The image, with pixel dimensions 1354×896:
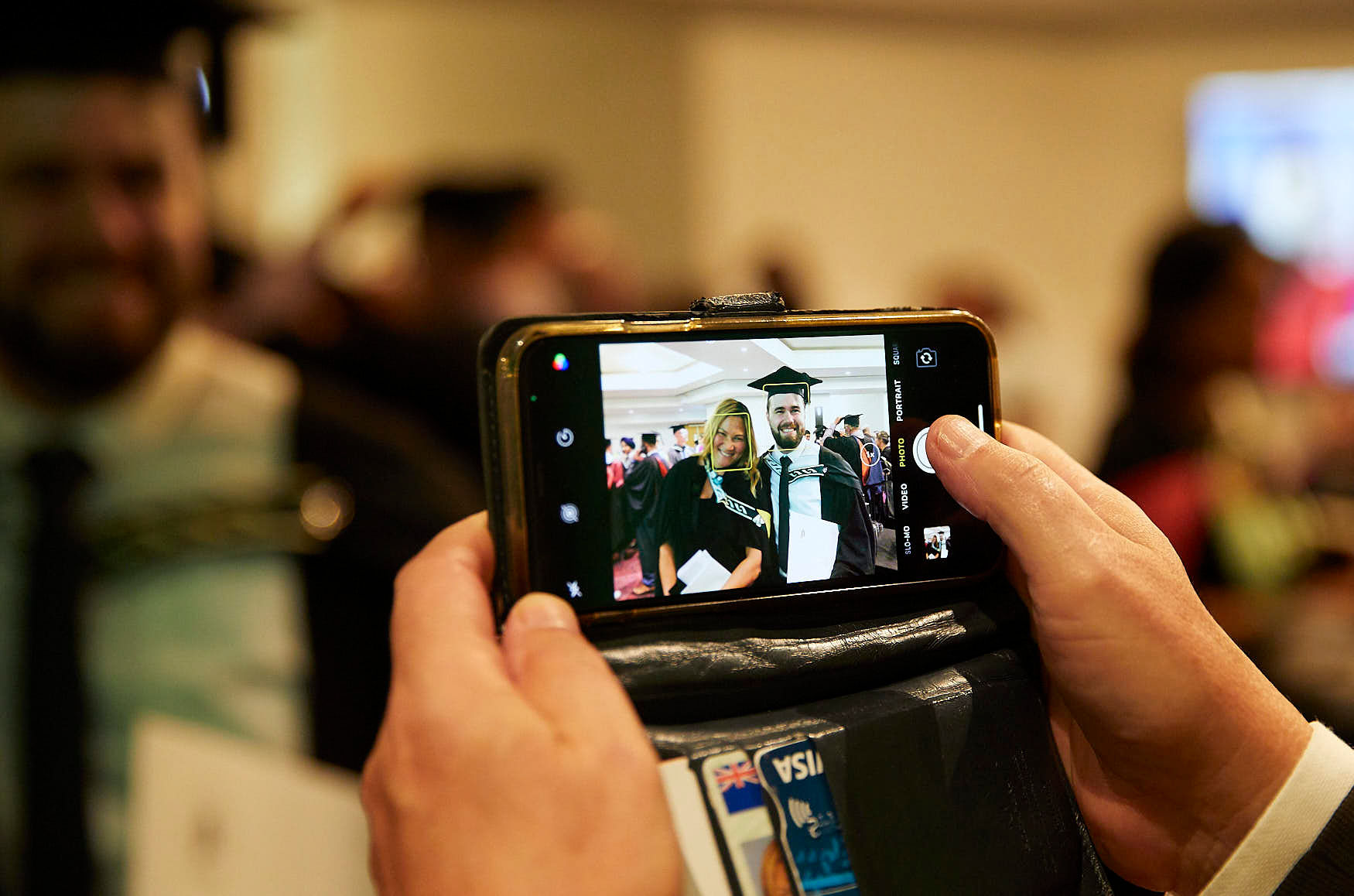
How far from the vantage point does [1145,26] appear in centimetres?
412

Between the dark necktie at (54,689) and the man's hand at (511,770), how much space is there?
756 millimetres

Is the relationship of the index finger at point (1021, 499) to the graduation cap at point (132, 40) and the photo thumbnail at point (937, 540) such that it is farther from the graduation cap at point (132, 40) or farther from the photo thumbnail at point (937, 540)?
the graduation cap at point (132, 40)

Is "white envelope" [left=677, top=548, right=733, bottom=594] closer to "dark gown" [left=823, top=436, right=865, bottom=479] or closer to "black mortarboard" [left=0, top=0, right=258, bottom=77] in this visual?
"dark gown" [left=823, top=436, right=865, bottom=479]

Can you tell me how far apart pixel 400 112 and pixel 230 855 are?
9.30ft

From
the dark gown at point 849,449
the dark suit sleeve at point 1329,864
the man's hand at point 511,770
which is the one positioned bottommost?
the dark suit sleeve at point 1329,864

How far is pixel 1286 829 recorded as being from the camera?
1.55 ft

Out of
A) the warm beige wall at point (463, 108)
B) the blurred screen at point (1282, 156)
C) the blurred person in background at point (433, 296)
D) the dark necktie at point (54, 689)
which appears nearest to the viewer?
the dark necktie at point (54, 689)

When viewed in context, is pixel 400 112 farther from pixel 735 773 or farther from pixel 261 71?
pixel 735 773

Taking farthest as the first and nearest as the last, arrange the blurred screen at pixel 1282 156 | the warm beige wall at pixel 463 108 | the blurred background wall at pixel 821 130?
the blurred screen at pixel 1282 156 → the blurred background wall at pixel 821 130 → the warm beige wall at pixel 463 108

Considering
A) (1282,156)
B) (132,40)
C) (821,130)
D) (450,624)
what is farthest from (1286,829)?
(1282,156)

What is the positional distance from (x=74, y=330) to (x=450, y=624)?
2.98ft

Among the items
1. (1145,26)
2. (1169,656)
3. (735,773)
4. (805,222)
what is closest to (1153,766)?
(1169,656)

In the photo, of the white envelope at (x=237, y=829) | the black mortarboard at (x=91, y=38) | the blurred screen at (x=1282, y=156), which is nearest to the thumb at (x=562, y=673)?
the white envelope at (x=237, y=829)

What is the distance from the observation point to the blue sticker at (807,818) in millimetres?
444
